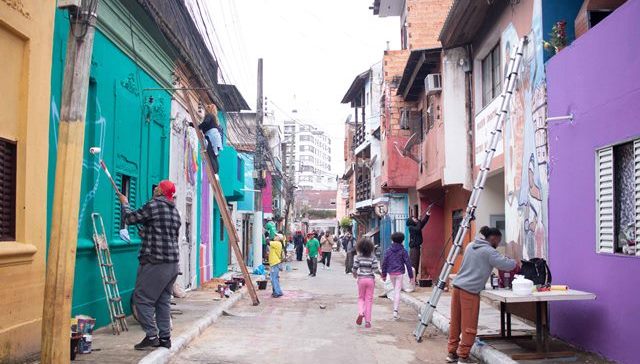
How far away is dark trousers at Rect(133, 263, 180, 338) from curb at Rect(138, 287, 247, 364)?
0.30 m

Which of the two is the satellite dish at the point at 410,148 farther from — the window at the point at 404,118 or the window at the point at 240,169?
the window at the point at 240,169

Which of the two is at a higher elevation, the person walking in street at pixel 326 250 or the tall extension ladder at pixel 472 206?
the tall extension ladder at pixel 472 206

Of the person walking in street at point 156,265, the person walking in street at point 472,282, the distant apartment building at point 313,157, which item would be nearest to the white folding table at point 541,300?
the person walking in street at point 472,282

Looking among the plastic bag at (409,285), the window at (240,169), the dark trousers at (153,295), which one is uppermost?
the window at (240,169)

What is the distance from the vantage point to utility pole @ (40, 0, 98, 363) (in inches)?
203

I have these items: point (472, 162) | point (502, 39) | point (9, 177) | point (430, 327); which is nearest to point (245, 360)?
point (9, 177)

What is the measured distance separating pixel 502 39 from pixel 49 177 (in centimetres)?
852

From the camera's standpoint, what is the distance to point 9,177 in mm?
7043

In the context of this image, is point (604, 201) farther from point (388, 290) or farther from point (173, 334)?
point (388, 290)

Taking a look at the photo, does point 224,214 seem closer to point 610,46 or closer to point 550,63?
point 550,63

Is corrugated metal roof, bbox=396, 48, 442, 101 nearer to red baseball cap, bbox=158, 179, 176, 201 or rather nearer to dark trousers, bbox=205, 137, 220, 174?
dark trousers, bbox=205, 137, 220, 174

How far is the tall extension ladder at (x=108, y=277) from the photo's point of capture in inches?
364

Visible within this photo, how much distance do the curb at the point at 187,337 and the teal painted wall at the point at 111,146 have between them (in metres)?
1.39

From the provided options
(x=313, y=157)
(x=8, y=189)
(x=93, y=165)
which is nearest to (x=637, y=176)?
(x=8, y=189)
